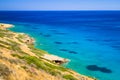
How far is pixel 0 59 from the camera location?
28594 mm

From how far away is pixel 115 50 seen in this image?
65875mm

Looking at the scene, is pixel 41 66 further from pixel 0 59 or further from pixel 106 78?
pixel 106 78

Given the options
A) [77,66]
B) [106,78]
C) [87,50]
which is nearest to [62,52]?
[87,50]

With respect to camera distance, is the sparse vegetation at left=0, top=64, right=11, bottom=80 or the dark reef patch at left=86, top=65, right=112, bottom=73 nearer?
the sparse vegetation at left=0, top=64, right=11, bottom=80

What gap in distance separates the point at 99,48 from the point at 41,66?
133 feet

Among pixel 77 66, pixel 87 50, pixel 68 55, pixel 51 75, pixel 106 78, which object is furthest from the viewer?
pixel 87 50

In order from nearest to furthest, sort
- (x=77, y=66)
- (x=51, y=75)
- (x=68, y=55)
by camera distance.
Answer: (x=51, y=75), (x=77, y=66), (x=68, y=55)

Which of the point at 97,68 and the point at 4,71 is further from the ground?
the point at 4,71

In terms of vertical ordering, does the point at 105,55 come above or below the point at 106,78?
above

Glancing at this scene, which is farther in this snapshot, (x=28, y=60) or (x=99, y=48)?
(x=99, y=48)

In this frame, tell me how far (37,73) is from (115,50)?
140 ft

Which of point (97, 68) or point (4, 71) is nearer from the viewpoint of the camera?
point (4, 71)

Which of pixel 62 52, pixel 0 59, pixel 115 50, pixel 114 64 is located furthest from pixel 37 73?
pixel 115 50

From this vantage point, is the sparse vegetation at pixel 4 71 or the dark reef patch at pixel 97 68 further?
the dark reef patch at pixel 97 68
